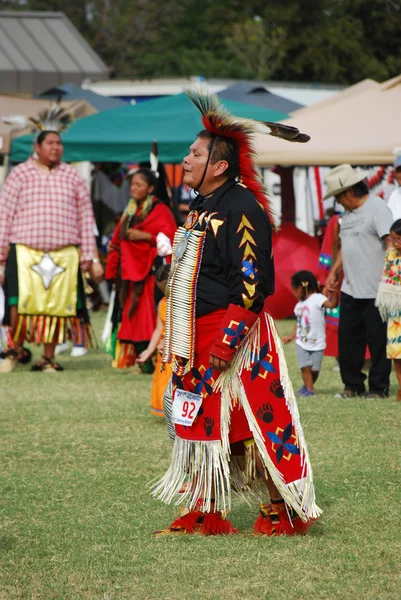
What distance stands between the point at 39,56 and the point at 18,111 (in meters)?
9.37

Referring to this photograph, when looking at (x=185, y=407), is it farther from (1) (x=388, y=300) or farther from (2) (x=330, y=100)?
(2) (x=330, y=100)

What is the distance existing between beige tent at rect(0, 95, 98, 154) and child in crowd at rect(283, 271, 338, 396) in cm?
618

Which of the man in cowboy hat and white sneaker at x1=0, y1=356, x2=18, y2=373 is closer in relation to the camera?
the man in cowboy hat

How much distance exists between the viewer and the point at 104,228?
1527 centimetres

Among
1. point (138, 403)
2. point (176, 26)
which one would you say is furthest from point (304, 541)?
point (176, 26)

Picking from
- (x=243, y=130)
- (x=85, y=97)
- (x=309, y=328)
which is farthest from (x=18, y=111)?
(x=243, y=130)

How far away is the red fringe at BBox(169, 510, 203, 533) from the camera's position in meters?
4.38

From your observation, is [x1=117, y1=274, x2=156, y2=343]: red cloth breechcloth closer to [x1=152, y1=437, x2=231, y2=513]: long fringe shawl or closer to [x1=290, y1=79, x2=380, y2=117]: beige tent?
[x1=290, y1=79, x2=380, y2=117]: beige tent

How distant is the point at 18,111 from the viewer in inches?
643

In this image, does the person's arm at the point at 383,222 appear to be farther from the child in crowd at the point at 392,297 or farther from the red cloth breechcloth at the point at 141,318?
the red cloth breechcloth at the point at 141,318

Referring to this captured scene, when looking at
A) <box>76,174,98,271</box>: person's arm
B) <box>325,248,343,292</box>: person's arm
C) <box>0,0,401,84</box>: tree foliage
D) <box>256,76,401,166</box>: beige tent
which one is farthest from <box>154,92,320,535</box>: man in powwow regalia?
<box>0,0,401,84</box>: tree foliage

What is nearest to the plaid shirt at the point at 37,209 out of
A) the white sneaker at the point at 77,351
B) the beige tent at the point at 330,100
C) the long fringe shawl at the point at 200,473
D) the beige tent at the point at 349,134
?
the white sneaker at the point at 77,351

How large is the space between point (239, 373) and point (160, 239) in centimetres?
506

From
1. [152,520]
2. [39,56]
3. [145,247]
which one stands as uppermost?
[39,56]
